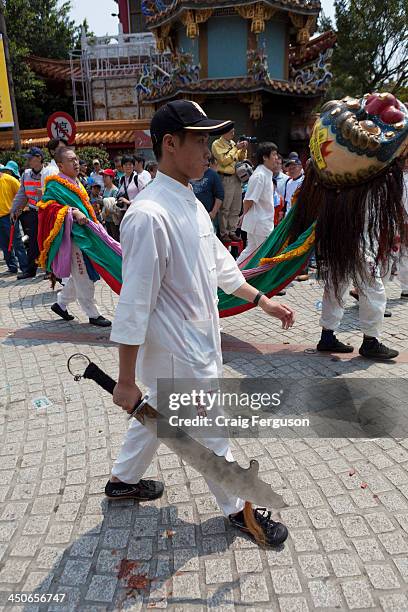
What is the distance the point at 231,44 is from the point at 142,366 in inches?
609

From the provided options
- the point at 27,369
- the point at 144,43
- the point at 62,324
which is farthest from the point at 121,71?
the point at 27,369

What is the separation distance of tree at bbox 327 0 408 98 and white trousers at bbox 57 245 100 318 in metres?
22.6

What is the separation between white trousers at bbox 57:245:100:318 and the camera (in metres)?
5.24

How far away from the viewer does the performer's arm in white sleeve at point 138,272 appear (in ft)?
5.92

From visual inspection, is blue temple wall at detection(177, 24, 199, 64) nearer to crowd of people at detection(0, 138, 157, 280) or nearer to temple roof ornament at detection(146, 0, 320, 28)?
temple roof ornament at detection(146, 0, 320, 28)

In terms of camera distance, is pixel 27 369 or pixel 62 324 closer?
pixel 27 369

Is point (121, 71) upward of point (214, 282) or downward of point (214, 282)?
upward

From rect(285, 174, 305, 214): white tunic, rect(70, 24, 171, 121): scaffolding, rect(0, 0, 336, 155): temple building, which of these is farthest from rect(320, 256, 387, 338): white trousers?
rect(70, 24, 171, 121): scaffolding

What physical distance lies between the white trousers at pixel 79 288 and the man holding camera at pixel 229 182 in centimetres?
334

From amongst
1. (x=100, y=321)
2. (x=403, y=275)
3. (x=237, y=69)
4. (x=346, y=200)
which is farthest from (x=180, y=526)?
(x=237, y=69)

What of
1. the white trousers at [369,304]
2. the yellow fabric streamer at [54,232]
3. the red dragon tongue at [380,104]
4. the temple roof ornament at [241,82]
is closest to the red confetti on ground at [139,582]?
the white trousers at [369,304]

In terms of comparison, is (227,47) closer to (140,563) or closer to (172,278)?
(172,278)

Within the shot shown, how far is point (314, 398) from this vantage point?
361cm

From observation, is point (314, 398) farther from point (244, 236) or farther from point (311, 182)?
point (244, 236)
